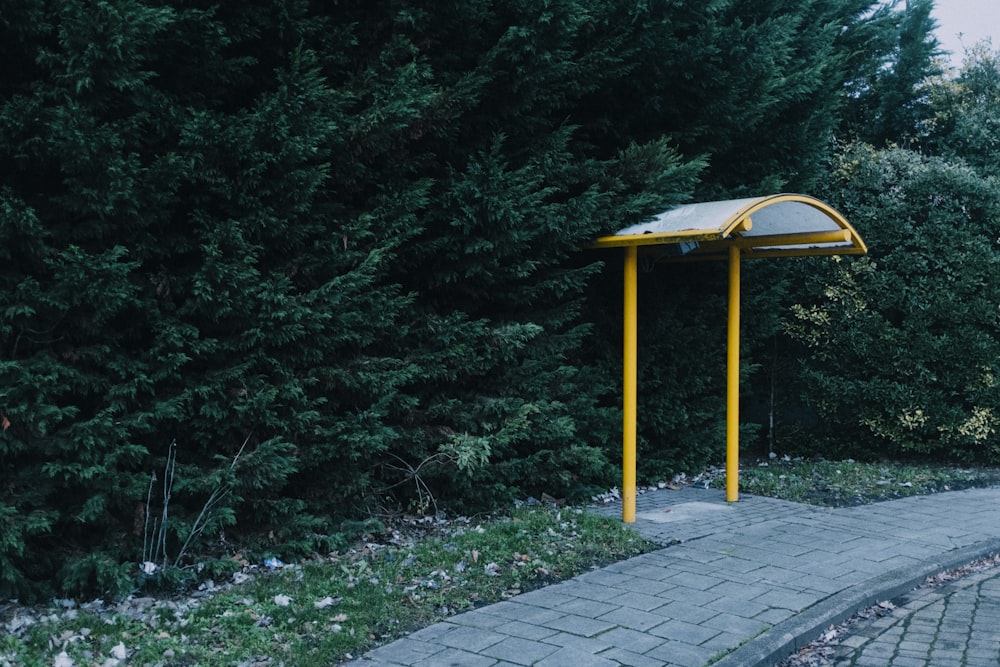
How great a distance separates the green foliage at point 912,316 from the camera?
1067 centimetres

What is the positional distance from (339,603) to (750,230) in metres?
5.07

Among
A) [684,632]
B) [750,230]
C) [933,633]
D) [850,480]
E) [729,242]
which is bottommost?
[850,480]

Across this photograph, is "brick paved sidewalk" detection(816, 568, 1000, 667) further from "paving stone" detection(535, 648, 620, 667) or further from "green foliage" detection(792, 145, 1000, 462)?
"green foliage" detection(792, 145, 1000, 462)

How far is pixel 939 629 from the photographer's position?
207 inches

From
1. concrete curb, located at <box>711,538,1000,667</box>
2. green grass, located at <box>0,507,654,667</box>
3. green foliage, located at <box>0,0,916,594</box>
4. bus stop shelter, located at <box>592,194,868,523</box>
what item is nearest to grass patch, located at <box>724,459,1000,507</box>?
bus stop shelter, located at <box>592,194,868,523</box>

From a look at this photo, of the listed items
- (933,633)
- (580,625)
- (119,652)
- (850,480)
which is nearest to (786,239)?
(850,480)

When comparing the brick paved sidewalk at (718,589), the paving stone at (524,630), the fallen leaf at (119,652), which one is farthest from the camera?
the paving stone at (524,630)

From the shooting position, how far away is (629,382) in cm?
746

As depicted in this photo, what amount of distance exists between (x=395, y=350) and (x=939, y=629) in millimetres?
4103

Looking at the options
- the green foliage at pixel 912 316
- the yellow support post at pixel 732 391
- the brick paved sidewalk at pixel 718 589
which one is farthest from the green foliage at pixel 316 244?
the green foliage at pixel 912 316

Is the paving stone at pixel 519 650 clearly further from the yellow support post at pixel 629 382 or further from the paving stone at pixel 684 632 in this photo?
the yellow support post at pixel 629 382

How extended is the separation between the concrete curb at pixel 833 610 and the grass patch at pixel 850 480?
1.90 meters

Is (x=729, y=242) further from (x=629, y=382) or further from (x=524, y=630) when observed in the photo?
(x=524, y=630)

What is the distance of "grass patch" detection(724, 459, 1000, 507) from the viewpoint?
886cm
